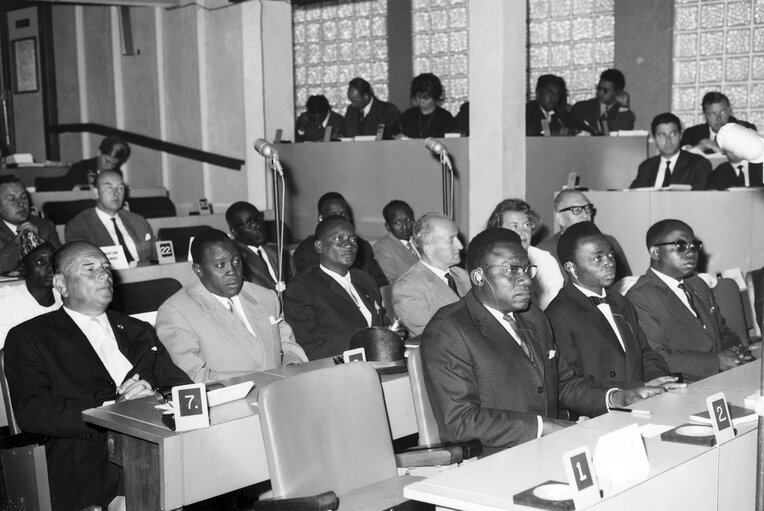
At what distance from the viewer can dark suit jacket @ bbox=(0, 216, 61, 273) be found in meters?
5.91

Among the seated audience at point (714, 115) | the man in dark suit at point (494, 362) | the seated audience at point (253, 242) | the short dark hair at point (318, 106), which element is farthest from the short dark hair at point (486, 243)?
the short dark hair at point (318, 106)

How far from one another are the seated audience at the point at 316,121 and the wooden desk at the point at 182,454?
642cm

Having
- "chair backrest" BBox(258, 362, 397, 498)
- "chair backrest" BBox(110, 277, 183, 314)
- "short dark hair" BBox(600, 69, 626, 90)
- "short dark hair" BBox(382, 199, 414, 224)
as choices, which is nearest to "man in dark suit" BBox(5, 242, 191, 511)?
"chair backrest" BBox(258, 362, 397, 498)

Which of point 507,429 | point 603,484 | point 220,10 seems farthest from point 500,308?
point 220,10

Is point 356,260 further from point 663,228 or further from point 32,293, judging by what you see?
point 663,228

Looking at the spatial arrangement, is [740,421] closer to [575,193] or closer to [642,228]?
[575,193]

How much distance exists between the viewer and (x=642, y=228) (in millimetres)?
6703

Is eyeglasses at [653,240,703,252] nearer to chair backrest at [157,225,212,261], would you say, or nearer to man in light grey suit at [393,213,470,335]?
man in light grey suit at [393,213,470,335]

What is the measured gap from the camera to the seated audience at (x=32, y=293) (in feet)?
15.7

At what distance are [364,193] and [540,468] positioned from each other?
6.03m

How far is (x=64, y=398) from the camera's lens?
352cm

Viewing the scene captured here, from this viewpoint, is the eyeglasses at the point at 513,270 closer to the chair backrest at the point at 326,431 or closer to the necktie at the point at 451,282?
the chair backrest at the point at 326,431

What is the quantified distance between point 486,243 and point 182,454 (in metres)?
1.27

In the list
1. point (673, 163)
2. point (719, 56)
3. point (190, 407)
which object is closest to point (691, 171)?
point (673, 163)
